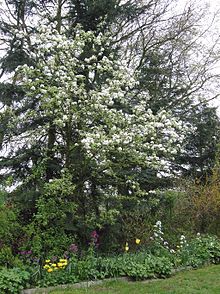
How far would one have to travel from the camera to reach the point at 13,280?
541 centimetres

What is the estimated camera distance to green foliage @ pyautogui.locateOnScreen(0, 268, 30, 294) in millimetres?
5278

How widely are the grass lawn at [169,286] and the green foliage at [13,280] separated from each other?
49 centimetres

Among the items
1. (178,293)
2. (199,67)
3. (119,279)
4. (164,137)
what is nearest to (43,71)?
(164,137)

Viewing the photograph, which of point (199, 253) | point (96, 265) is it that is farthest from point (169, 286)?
point (199, 253)

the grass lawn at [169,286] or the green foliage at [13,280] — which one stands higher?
the green foliage at [13,280]

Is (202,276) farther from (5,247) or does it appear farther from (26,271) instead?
(5,247)

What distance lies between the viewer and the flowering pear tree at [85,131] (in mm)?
7129

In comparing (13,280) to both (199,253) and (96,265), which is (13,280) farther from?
(199,253)

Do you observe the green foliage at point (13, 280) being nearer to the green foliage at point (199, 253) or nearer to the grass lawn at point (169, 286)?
the grass lawn at point (169, 286)

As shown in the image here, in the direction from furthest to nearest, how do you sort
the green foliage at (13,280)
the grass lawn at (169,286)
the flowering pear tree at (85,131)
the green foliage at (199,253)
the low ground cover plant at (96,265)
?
the green foliage at (199,253) < the flowering pear tree at (85,131) < the low ground cover plant at (96,265) < the grass lawn at (169,286) < the green foliage at (13,280)

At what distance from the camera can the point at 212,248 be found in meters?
8.04

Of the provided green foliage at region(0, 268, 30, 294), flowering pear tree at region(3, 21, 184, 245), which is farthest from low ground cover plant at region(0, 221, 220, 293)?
flowering pear tree at region(3, 21, 184, 245)

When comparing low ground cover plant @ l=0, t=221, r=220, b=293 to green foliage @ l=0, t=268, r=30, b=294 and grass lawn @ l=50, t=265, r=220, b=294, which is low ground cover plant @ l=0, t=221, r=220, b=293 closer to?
green foliage @ l=0, t=268, r=30, b=294

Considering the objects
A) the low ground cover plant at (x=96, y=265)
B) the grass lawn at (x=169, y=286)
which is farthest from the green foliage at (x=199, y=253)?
the grass lawn at (x=169, y=286)
